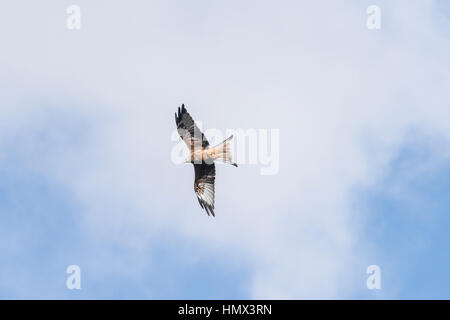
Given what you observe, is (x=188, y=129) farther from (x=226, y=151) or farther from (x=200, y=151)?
(x=226, y=151)

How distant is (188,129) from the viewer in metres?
37.8

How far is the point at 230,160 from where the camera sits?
37.2 meters

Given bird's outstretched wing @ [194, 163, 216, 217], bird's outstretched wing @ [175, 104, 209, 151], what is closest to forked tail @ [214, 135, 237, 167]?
bird's outstretched wing @ [175, 104, 209, 151]

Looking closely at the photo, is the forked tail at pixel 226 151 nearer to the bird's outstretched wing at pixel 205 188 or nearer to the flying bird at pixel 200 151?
the flying bird at pixel 200 151

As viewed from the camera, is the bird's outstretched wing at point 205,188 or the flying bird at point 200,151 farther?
the bird's outstretched wing at point 205,188

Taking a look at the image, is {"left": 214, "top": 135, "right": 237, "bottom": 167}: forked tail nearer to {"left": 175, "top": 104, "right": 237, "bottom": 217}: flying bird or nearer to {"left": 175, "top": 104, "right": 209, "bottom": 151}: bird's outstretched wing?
{"left": 175, "top": 104, "right": 237, "bottom": 217}: flying bird

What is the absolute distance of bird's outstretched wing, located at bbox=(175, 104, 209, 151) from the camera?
124 ft

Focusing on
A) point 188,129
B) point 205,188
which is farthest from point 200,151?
point 205,188

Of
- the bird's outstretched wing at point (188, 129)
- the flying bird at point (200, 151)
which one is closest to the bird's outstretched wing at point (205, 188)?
the flying bird at point (200, 151)

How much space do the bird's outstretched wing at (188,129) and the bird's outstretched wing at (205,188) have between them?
5.21 feet

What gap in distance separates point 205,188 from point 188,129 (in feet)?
10.1

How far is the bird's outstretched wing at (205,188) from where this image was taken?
3909 cm
